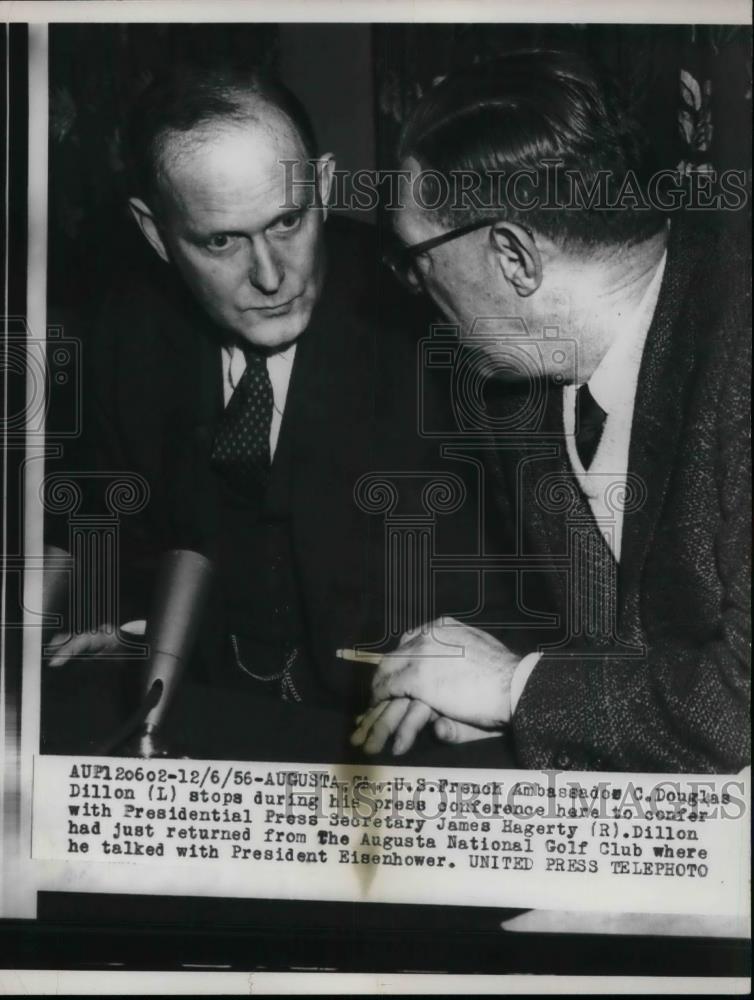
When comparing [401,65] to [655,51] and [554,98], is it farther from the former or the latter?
[655,51]

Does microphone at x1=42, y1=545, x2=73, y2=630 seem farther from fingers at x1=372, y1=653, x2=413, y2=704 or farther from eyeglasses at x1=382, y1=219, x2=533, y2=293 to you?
eyeglasses at x1=382, y1=219, x2=533, y2=293

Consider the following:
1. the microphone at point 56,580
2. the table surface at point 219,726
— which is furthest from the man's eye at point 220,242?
the table surface at point 219,726

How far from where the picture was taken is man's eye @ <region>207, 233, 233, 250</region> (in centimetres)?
373

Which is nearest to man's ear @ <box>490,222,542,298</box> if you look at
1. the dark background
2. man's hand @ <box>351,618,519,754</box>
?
the dark background

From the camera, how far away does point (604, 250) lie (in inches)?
145

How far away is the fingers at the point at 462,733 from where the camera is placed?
366cm

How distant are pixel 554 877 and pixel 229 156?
8.65 feet

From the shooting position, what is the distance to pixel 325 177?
3.69 m

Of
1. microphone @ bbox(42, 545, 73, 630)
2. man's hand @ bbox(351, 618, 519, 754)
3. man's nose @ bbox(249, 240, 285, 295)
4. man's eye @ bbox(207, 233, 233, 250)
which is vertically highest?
man's eye @ bbox(207, 233, 233, 250)

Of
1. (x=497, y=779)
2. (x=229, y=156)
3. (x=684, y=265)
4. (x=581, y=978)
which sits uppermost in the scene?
(x=229, y=156)

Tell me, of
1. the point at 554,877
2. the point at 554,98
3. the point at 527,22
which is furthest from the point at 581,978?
the point at 527,22

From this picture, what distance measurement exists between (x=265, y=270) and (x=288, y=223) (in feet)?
0.58

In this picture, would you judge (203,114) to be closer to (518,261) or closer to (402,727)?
(518,261)

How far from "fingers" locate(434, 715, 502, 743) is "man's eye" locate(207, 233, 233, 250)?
1.78 m
